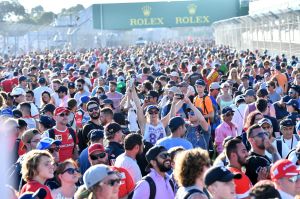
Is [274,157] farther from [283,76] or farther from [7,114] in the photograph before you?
[283,76]

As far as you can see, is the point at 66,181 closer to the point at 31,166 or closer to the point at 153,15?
the point at 31,166

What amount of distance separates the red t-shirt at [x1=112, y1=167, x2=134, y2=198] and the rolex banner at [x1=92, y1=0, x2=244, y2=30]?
220ft

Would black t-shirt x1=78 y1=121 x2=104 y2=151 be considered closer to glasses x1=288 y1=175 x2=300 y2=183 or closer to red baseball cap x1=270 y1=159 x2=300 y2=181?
glasses x1=288 y1=175 x2=300 y2=183

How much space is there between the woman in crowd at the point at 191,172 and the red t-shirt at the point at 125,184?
121 centimetres

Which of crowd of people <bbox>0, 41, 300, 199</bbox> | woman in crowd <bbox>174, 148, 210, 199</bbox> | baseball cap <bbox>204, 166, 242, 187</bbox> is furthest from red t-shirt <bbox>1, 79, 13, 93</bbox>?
baseball cap <bbox>204, 166, 242, 187</bbox>

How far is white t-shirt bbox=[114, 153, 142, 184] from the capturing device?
8.84 meters

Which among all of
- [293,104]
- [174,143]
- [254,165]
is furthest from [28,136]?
[293,104]

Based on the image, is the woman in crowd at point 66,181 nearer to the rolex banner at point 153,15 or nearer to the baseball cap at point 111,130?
the baseball cap at point 111,130

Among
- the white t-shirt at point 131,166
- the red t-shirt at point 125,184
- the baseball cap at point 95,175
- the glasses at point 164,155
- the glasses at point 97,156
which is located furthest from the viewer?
the white t-shirt at point 131,166

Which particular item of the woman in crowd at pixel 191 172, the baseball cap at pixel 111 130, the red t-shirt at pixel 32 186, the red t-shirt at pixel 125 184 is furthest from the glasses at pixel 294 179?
the baseball cap at pixel 111 130

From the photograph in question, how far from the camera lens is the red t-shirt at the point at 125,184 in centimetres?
830

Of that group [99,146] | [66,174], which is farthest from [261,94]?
[66,174]

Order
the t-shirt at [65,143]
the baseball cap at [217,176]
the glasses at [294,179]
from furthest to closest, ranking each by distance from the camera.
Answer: the t-shirt at [65,143]
the glasses at [294,179]
the baseball cap at [217,176]

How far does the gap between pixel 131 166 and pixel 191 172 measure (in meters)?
1.91
